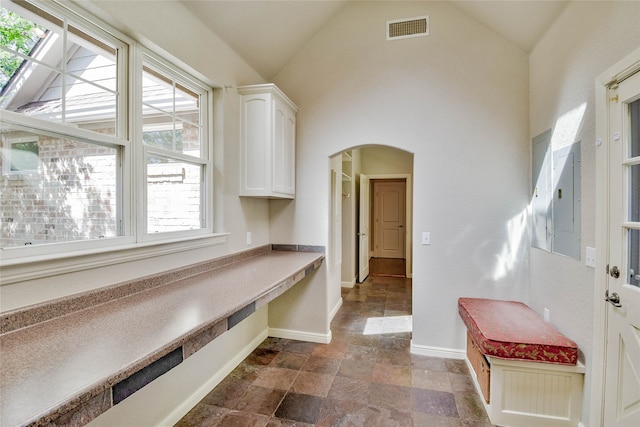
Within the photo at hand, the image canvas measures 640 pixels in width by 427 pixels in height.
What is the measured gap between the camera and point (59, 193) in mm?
1464

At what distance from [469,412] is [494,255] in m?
1.36

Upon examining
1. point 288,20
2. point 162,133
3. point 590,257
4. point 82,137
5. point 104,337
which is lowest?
point 104,337

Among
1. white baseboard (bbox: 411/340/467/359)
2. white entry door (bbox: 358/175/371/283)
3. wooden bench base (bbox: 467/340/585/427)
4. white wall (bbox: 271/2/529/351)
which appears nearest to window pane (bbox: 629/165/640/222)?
wooden bench base (bbox: 467/340/585/427)

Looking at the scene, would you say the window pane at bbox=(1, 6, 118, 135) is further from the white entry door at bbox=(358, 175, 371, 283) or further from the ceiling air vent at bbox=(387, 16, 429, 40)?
the white entry door at bbox=(358, 175, 371, 283)

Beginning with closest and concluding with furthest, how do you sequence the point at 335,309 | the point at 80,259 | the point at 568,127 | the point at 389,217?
the point at 80,259
the point at 568,127
the point at 335,309
the point at 389,217

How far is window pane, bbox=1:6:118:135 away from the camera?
4.26 feet

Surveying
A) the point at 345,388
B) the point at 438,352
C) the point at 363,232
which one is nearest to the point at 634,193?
the point at 438,352

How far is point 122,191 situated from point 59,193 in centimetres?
31

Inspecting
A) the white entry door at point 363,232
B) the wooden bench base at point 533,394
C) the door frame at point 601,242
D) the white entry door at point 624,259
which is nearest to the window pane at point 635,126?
the white entry door at point 624,259

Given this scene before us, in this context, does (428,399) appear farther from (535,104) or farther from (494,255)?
(535,104)

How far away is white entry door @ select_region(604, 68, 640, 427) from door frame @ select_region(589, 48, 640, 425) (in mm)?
24

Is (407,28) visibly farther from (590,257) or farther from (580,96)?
(590,257)

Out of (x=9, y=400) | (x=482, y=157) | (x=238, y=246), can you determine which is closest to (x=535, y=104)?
(x=482, y=157)

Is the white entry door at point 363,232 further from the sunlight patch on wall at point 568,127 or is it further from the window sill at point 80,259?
the window sill at point 80,259
